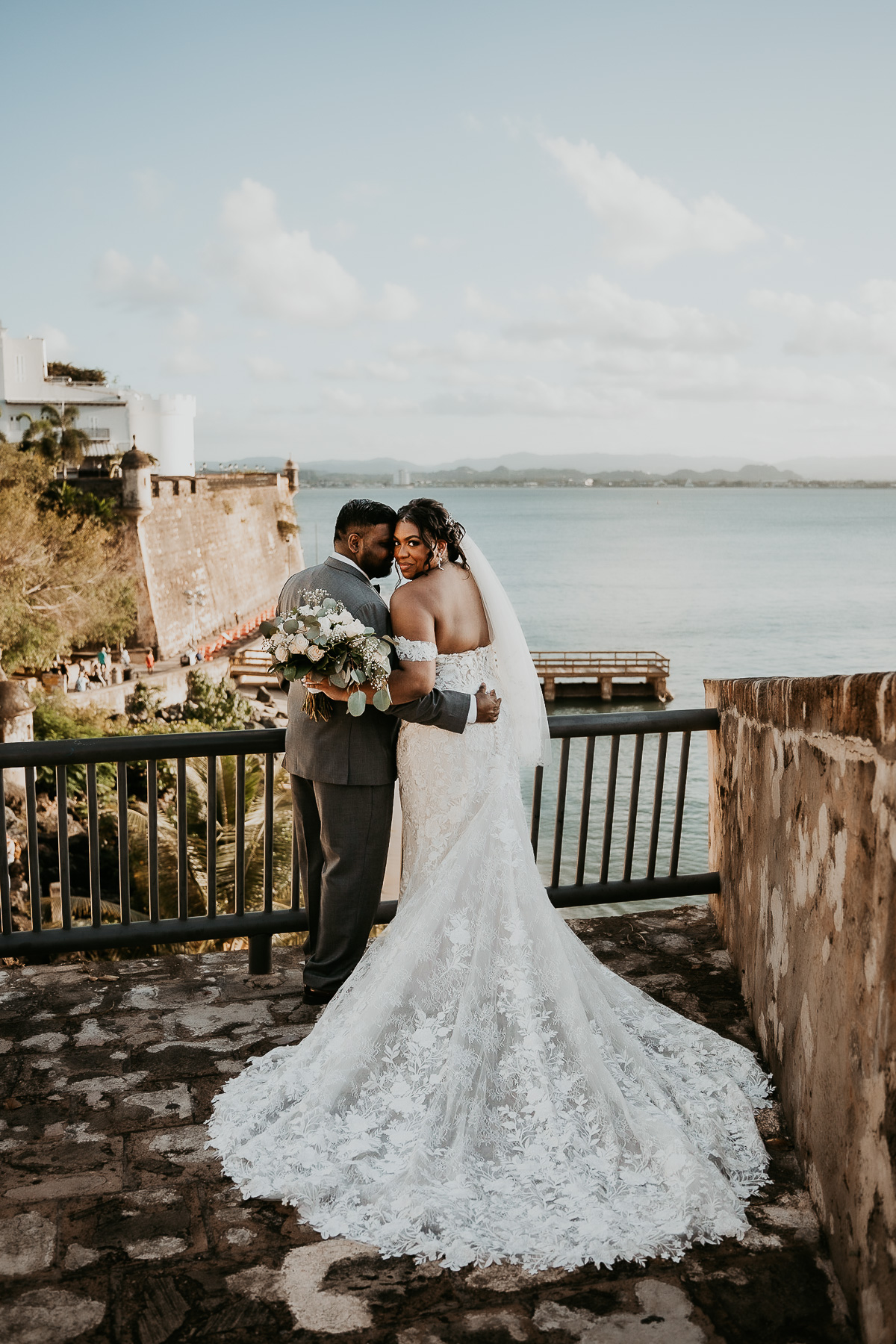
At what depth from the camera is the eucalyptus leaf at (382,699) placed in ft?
9.16

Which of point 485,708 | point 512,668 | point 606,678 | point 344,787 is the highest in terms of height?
point 512,668

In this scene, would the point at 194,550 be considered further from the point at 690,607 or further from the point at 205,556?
the point at 690,607

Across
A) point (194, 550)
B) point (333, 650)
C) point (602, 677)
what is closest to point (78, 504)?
point (194, 550)

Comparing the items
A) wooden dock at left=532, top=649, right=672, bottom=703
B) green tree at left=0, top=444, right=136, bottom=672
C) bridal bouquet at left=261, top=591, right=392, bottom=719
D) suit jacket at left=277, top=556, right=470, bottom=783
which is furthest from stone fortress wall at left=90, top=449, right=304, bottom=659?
bridal bouquet at left=261, top=591, right=392, bottom=719

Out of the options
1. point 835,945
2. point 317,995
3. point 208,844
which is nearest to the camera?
point 835,945

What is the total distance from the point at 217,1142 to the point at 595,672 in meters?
34.2

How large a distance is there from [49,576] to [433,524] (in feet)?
89.1

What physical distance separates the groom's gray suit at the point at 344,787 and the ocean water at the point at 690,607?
342 centimetres

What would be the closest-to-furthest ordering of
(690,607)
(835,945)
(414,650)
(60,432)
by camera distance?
(835,945)
(414,650)
(60,432)
(690,607)

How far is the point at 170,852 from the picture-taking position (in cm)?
1178

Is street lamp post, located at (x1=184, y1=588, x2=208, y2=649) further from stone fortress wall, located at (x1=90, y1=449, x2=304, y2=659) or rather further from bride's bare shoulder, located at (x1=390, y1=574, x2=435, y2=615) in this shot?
bride's bare shoulder, located at (x1=390, y1=574, x2=435, y2=615)

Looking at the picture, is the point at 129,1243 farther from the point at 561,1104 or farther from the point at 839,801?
the point at 839,801

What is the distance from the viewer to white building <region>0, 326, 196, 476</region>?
54.4m

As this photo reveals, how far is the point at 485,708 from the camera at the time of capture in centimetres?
302
